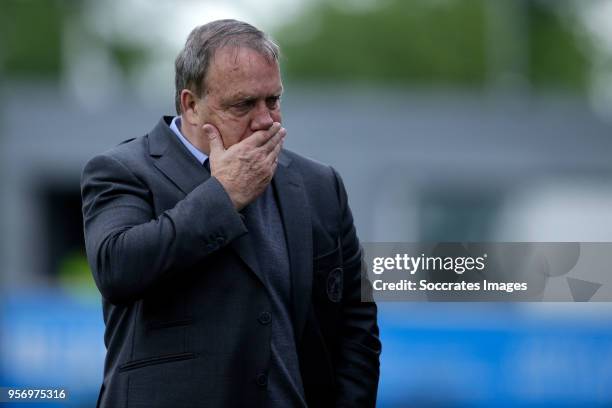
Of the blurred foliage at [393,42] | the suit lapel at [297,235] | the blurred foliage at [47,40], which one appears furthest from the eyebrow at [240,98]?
the blurred foliage at [47,40]

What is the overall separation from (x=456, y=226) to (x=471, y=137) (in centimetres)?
168

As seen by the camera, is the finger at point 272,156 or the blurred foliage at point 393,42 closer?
the finger at point 272,156

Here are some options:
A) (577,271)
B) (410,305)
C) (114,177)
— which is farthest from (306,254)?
(410,305)

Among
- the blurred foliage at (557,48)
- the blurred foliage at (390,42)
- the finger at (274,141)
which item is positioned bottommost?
the finger at (274,141)

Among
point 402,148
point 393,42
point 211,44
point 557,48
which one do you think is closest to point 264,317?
point 211,44

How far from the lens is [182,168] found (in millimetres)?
3199

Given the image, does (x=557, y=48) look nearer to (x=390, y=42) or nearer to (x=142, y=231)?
(x=390, y=42)

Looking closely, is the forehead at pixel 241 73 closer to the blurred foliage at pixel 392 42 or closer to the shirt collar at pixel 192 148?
the shirt collar at pixel 192 148

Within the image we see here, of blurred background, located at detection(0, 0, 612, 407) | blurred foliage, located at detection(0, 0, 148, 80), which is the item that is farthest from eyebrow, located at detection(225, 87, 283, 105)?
blurred foliage, located at detection(0, 0, 148, 80)

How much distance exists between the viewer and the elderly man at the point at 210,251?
298cm

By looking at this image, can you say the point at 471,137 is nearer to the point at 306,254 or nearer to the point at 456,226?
the point at 456,226

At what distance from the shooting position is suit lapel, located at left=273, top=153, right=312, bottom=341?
10.6 ft

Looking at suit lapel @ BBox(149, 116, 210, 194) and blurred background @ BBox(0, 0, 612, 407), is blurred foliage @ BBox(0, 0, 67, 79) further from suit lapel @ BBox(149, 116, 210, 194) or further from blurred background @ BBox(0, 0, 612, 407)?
Answer: suit lapel @ BBox(149, 116, 210, 194)

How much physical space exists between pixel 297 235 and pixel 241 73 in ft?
1.64
